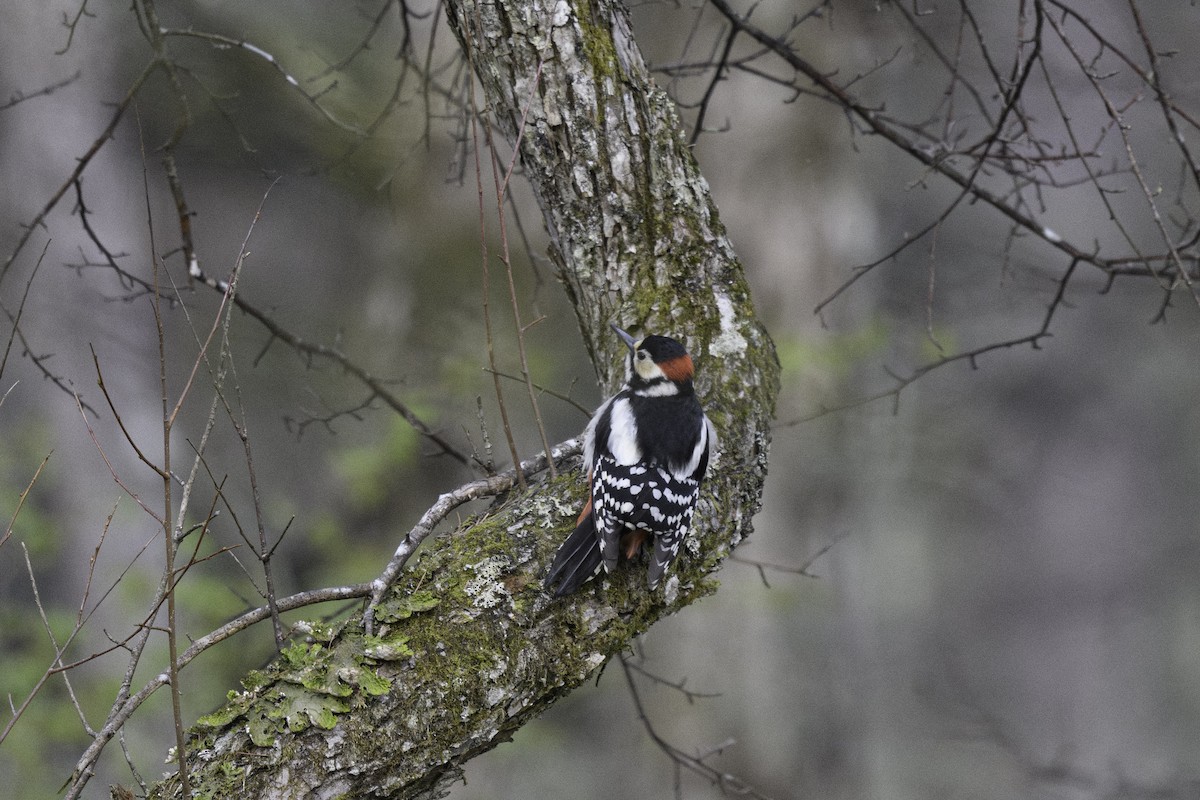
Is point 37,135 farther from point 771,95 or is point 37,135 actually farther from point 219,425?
point 771,95

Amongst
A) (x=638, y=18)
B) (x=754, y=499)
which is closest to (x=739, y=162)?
(x=638, y=18)

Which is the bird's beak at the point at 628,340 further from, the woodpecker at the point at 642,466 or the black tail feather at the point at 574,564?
the black tail feather at the point at 574,564

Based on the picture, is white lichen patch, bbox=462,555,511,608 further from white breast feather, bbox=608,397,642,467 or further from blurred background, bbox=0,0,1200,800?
blurred background, bbox=0,0,1200,800

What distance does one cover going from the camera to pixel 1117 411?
6891 millimetres

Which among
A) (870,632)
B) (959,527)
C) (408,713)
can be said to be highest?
(959,527)

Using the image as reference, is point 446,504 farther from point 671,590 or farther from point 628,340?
point 628,340

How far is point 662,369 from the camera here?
2586 millimetres

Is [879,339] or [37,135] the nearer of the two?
[37,135]

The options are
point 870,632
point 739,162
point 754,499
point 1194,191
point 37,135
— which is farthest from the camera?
point 870,632

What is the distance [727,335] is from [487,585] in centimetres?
108

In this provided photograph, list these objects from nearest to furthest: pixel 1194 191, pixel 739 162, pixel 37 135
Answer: pixel 37 135
pixel 739 162
pixel 1194 191

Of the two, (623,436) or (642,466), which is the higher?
(623,436)

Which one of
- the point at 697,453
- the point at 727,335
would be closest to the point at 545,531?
the point at 697,453

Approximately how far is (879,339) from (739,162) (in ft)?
4.87
